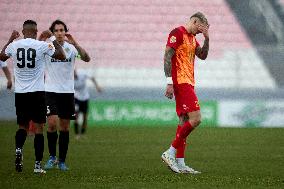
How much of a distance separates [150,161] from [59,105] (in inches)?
91.1

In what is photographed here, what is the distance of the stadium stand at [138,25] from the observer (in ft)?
98.2

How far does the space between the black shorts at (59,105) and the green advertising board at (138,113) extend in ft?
48.7

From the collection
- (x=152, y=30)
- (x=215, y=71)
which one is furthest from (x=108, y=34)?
(x=215, y=71)

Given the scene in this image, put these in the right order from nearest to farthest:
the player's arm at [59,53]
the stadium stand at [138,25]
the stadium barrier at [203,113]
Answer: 1. the player's arm at [59,53]
2. the stadium barrier at [203,113]
3. the stadium stand at [138,25]

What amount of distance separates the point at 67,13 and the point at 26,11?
1440 millimetres

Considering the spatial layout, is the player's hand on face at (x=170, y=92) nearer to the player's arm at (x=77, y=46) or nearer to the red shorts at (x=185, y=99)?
the red shorts at (x=185, y=99)

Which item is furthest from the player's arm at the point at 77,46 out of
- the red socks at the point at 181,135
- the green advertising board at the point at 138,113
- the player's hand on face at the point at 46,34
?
the green advertising board at the point at 138,113

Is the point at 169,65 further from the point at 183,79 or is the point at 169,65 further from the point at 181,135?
the point at 181,135

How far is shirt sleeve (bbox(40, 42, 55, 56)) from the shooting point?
12.4m

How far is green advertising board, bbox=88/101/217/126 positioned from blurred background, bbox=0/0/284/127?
1.2 inches

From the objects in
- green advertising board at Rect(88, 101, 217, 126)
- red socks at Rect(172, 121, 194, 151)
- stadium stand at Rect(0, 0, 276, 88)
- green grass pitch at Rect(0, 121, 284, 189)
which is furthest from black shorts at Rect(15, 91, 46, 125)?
stadium stand at Rect(0, 0, 276, 88)

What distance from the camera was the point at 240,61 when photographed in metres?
29.6

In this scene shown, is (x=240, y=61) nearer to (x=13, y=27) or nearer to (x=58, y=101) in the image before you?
(x=13, y=27)

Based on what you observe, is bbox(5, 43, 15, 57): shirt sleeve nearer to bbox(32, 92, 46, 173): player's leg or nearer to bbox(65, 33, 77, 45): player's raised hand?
bbox(32, 92, 46, 173): player's leg
